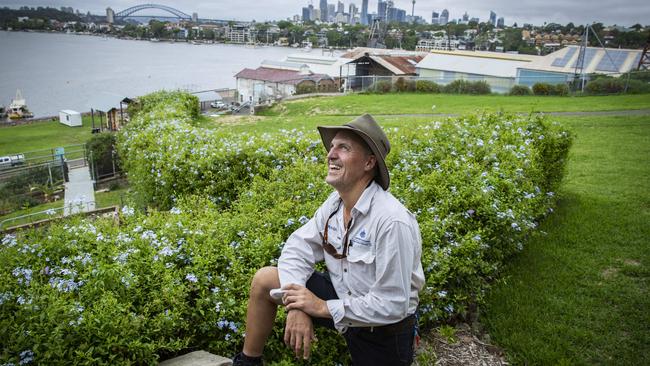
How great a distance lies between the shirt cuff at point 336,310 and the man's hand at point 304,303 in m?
0.02

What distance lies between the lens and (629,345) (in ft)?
12.4

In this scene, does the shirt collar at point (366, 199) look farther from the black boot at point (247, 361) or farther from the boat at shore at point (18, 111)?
the boat at shore at point (18, 111)

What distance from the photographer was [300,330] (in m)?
2.50

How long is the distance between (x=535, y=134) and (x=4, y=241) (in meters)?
7.00

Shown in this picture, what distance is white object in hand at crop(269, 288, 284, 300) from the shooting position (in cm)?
254

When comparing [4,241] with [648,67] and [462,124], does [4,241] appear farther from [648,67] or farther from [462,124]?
[648,67]

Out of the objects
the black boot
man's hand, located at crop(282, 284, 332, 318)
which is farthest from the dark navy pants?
the black boot

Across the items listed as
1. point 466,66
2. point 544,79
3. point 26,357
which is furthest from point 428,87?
point 26,357

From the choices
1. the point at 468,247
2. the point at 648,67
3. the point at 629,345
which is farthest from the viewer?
the point at 648,67

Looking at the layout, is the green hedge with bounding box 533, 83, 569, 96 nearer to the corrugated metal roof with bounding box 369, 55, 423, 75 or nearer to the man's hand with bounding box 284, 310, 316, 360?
the corrugated metal roof with bounding box 369, 55, 423, 75

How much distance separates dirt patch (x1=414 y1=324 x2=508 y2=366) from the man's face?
59.6 inches

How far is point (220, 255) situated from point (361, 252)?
1.45m

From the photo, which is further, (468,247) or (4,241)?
(468,247)

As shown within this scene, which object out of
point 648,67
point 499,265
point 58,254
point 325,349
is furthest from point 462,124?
point 648,67
